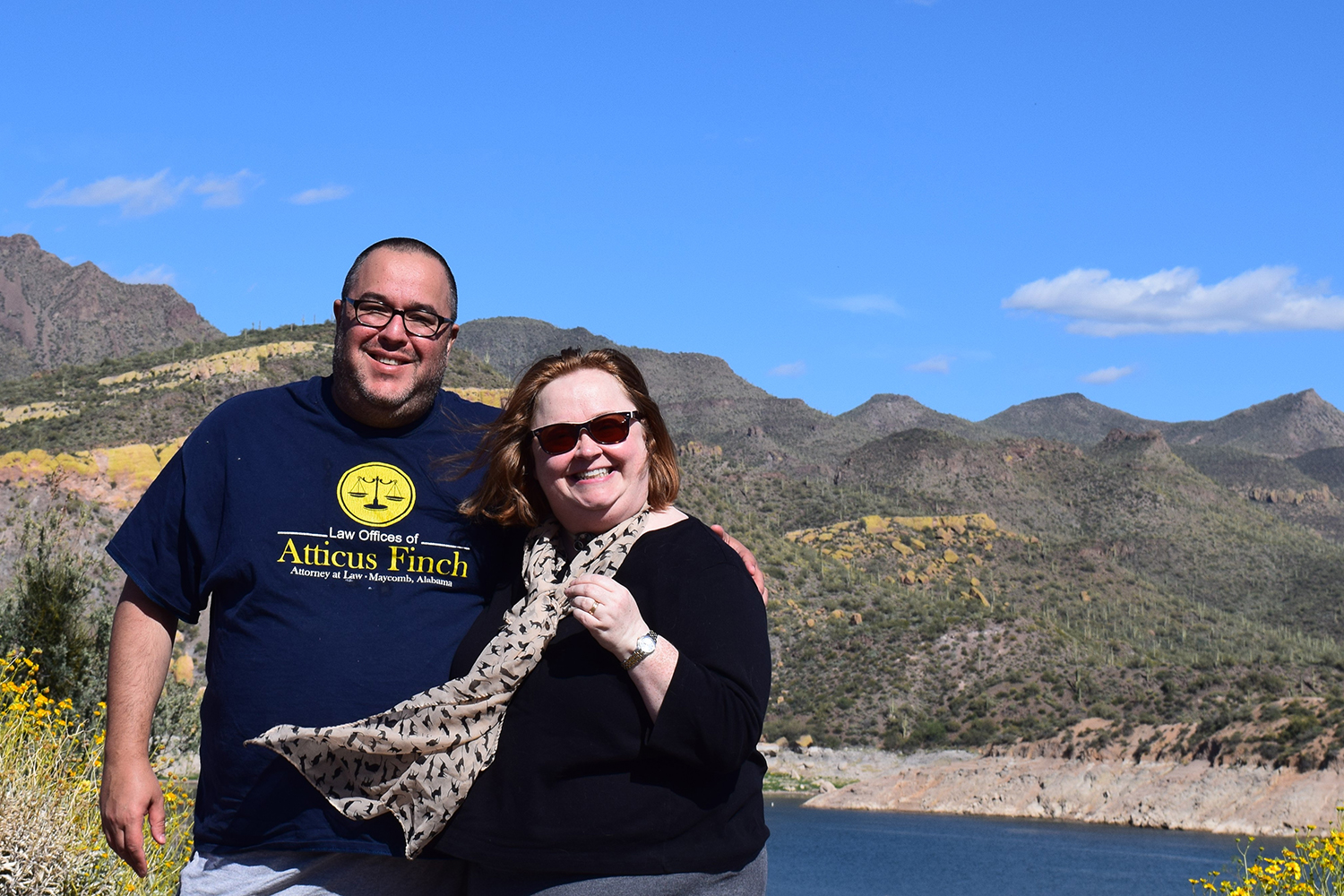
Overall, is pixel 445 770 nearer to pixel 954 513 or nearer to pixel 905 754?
pixel 905 754

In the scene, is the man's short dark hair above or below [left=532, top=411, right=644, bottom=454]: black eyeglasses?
above

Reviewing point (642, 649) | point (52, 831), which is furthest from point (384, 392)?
point (52, 831)

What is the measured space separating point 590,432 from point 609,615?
0.49m

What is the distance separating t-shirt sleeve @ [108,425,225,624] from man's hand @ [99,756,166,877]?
380 mm

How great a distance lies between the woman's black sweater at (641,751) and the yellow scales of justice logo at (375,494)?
648mm

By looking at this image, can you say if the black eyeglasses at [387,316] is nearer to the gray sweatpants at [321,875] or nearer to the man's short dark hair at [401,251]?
the man's short dark hair at [401,251]

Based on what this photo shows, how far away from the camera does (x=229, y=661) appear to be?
9.54 ft

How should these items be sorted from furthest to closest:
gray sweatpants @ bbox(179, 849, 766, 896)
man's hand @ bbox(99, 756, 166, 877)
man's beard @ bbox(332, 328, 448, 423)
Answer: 1. man's beard @ bbox(332, 328, 448, 423)
2. man's hand @ bbox(99, 756, 166, 877)
3. gray sweatpants @ bbox(179, 849, 766, 896)

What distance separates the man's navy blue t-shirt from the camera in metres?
2.84

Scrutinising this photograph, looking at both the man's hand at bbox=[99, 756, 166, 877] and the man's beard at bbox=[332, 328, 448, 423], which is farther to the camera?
the man's beard at bbox=[332, 328, 448, 423]

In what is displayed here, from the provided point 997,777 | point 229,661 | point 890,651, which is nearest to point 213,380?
point 890,651

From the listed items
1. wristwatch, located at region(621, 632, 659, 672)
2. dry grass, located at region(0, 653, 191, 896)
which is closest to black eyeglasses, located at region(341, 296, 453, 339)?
wristwatch, located at region(621, 632, 659, 672)

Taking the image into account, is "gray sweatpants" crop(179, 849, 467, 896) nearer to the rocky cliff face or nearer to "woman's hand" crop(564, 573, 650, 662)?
"woman's hand" crop(564, 573, 650, 662)

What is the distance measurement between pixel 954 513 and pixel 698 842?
81.6 m
